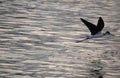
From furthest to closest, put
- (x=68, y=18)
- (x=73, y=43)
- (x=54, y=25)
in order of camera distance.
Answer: (x=68, y=18)
(x=54, y=25)
(x=73, y=43)

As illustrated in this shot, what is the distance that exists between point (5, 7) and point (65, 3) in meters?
6.26

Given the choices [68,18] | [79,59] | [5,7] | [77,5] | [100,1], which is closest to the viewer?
[79,59]

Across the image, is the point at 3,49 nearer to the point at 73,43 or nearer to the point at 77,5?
the point at 73,43

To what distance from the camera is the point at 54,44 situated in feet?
77.1

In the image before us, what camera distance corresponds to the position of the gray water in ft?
61.5

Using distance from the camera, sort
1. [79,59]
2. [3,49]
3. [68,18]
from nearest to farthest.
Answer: [79,59] < [3,49] < [68,18]

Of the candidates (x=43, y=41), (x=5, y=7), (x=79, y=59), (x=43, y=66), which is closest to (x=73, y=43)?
(x=43, y=41)

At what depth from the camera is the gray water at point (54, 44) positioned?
1873 centimetres

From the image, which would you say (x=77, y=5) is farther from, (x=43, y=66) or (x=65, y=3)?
(x=43, y=66)

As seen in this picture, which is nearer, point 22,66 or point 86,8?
point 22,66

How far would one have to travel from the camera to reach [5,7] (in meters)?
37.4

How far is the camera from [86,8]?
1511 inches

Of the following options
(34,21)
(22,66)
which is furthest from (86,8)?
(22,66)

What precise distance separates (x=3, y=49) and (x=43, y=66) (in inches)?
133
